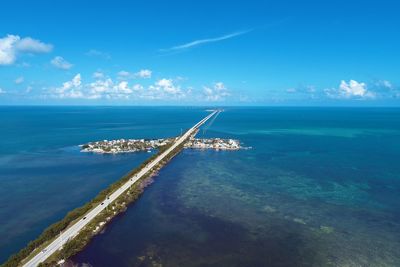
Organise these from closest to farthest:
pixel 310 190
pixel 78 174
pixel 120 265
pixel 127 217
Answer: pixel 120 265, pixel 127 217, pixel 310 190, pixel 78 174

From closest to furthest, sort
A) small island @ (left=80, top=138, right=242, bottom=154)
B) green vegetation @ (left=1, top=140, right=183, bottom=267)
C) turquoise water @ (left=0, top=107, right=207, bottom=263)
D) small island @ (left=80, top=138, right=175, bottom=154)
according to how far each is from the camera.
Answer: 1. green vegetation @ (left=1, top=140, right=183, bottom=267)
2. turquoise water @ (left=0, top=107, right=207, bottom=263)
3. small island @ (left=80, top=138, right=175, bottom=154)
4. small island @ (left=80, top=138, right=242, bottom=154)

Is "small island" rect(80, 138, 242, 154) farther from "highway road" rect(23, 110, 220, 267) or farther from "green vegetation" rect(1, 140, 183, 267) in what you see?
"green vegetation" rect(1, 140, 183, 267)

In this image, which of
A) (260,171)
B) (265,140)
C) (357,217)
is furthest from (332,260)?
(265,140)

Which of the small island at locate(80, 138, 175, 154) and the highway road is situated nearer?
the highway road

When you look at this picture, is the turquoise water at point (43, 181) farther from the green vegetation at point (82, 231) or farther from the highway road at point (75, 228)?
the highway road at point (75, 228)

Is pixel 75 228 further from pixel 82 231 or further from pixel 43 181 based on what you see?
pixel 43 181

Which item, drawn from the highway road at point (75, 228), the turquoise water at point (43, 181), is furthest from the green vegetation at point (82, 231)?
the turquoise water at point (43, 181)

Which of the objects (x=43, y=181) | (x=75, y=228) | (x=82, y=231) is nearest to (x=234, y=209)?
(x=82, y=231)

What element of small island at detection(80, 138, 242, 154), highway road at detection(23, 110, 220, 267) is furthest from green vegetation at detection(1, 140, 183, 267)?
small island at detection(80, 138, 242, 154)

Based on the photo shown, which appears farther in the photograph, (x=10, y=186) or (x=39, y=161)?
(x=39, y=161)

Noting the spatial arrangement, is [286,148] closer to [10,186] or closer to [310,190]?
[310,190]

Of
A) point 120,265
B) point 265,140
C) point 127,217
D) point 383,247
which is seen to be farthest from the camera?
point 265,140
